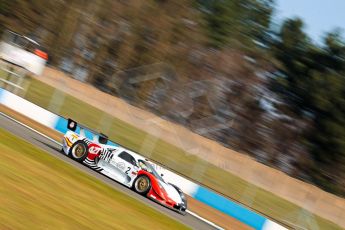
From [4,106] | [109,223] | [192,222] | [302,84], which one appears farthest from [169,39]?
[109,223]

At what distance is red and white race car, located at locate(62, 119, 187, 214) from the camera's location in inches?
587

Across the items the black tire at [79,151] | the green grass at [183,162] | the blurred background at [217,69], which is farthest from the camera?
the blurred background at [217,69]

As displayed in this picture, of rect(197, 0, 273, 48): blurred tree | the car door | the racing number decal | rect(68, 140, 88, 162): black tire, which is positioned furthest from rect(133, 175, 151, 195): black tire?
rect(197, 0, 273, 48): blurred tree

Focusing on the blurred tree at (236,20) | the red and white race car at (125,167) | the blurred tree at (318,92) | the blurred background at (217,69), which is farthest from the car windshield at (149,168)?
the blurred tree at (236,20)

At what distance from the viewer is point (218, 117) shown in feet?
142

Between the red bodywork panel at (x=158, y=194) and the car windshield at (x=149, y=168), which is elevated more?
the car windshield at (x=149, y=168)

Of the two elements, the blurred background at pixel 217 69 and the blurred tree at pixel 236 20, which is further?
the blurred tree at pixel 236 20

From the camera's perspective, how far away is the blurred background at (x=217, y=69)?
42938mm

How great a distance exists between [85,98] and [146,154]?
3871 millimetres

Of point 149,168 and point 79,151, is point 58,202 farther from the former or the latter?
point 79,151

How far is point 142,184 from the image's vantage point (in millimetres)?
15023

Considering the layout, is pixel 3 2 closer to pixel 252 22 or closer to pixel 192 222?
pixel 252 22

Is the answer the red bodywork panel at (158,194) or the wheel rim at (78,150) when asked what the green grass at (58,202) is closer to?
the red bodywork panel at (158,194)

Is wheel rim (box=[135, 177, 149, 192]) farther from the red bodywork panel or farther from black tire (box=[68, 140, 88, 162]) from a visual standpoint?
black tire (box=[68, 140, 88, 162])
